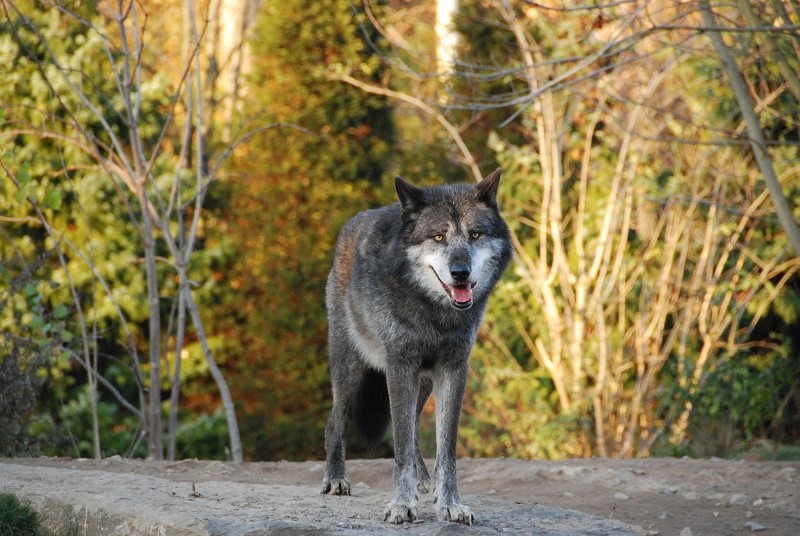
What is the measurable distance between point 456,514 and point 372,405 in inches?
58.0

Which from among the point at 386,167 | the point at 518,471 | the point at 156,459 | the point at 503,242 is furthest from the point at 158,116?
the point at 503,242

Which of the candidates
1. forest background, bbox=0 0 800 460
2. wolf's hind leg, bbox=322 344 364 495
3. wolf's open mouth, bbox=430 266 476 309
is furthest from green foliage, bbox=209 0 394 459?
wolf's open mouth, bbox=430 266 476 309

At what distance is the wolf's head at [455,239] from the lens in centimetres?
491

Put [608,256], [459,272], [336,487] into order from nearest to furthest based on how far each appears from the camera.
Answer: [459,272], [336,487], [608,256]

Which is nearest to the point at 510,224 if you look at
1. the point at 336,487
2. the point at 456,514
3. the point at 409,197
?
the point at 336,487

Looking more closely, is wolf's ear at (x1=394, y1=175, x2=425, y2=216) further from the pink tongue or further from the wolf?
the pink tongue

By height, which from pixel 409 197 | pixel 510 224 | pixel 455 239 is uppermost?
pixel 510 224

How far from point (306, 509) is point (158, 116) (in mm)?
8598

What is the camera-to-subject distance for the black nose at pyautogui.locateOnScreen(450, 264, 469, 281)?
15.9 ft

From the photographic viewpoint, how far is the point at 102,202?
439 inches

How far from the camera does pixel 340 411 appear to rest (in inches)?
234

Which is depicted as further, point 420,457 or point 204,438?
point 204,438

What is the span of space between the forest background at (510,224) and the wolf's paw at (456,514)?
4.28 meters

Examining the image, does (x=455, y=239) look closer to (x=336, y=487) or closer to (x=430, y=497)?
(x=430, y=497)
